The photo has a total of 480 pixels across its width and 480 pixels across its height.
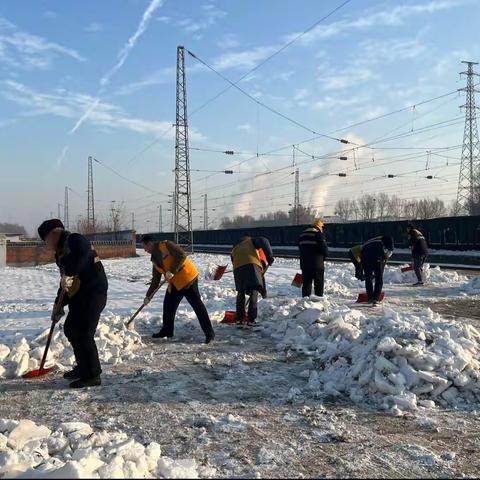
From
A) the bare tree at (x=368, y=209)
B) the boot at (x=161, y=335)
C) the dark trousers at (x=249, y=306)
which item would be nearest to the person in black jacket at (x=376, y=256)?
the dark trousers at (x=249, y=306)

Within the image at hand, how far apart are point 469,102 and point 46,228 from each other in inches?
1303

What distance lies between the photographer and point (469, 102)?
3325 cm

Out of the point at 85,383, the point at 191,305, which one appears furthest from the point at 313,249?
the point at 85,383

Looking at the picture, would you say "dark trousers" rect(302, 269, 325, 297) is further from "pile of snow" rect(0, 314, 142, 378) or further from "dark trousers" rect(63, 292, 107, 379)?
"dark trousers" rect(63, 292, 107, 379)

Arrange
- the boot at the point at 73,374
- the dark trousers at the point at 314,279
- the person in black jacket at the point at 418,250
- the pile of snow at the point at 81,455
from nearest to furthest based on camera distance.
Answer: the pile of snow at the point at 81,455
the boot at the point at 73,374
the dark trousers at the point at 314,279
the person in black jacket at the point at 418,250

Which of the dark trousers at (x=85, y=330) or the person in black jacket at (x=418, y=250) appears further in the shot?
the person in black jacket at (x=418, y=250)

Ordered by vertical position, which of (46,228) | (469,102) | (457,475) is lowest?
(457,475)

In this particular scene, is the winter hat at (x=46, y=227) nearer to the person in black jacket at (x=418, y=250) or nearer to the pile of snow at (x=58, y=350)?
the pile of snow at (x=58, y=350)

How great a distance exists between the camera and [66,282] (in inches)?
219

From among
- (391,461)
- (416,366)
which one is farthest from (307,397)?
(391,461)

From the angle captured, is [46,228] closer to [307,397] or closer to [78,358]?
[78,358]

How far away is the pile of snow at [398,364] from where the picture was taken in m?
5.00

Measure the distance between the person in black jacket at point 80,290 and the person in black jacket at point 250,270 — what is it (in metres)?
3.16

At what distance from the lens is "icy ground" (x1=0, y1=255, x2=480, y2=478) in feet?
12.0
